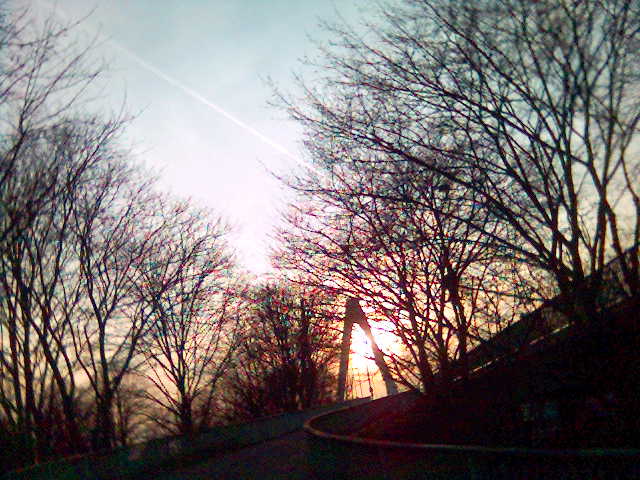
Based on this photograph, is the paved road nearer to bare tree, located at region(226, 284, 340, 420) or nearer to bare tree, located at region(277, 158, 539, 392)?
bare tree, located at region(277, 158, 539, 392)

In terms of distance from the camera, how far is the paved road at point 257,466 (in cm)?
1140

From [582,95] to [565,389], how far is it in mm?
5008

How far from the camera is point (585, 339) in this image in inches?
352

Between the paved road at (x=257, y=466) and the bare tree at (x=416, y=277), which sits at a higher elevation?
the bare tree at (x=416, y=277)

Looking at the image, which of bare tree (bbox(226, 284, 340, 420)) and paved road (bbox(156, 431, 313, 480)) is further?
bare tree (bbox(226, 284, 340, 420))

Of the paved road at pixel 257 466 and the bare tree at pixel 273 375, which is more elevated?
the bare tree at pixel 273 375

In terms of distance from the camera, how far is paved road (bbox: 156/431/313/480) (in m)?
11.4

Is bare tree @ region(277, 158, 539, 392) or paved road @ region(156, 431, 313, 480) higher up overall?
bare tree @ region(277, 158, 539, 392)

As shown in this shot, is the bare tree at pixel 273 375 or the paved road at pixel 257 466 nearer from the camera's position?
the paved road at pixel 257 466

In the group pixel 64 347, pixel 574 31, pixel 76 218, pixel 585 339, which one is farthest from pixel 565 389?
pixel 64 347

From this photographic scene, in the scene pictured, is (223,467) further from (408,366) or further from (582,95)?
(582,95)

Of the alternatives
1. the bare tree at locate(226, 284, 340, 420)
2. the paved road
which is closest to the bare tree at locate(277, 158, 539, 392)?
the paved road

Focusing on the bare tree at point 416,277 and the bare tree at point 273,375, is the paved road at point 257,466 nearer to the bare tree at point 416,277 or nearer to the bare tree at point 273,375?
the bare tree at point 416,277

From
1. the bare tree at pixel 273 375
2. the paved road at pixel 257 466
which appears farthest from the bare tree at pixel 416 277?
the bare tree at pixel 273 375
